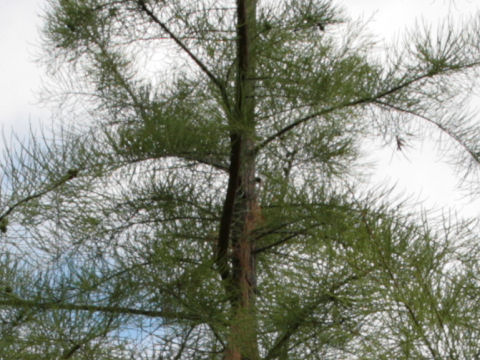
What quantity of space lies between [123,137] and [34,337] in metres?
0.67

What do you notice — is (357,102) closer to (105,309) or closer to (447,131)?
(447,131)

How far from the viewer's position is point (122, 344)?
187 cm

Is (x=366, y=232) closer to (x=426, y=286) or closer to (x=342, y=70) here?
(x=426, y=286)

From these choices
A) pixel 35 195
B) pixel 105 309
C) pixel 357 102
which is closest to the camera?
pixel 35 195

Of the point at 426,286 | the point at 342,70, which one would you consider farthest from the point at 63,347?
the point at 342,70

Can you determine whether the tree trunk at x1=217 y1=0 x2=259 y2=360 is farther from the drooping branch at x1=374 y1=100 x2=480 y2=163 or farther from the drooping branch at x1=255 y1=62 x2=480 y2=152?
the drooping branch at x1=374 y1=100 x2=480 y2=163

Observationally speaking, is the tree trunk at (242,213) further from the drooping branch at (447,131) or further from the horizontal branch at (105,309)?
the drooping branch at (447,131)

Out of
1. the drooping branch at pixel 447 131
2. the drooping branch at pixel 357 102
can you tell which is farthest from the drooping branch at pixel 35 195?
the drooping branch at pixel 447 131

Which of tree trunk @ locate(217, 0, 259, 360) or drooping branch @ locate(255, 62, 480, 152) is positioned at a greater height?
drooping branch @ locate(255, 62, 480, 152)

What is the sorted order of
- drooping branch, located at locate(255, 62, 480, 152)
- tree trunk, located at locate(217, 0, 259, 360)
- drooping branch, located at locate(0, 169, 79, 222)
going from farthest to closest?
drooping branch, located at locate(255, 62, 480, 152)
tree trunk, located at locate(217, 0, 259, 360)
drooping branch, located at locate(0, 169, 79, 222)

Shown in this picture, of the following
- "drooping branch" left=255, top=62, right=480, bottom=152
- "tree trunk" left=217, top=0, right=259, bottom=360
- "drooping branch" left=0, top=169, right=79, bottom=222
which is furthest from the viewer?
"drooping branch" left=255, top=62, right=480, bottom=152

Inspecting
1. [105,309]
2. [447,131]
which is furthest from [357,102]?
[105,309]

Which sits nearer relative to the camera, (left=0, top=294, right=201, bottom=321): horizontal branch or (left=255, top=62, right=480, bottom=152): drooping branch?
(left=0, top=294, right=201, bottom=321): horizontal branch

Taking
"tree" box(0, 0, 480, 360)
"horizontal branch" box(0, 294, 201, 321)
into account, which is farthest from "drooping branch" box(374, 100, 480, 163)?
"horizontal branch" box(0, 294, 201, 321)
